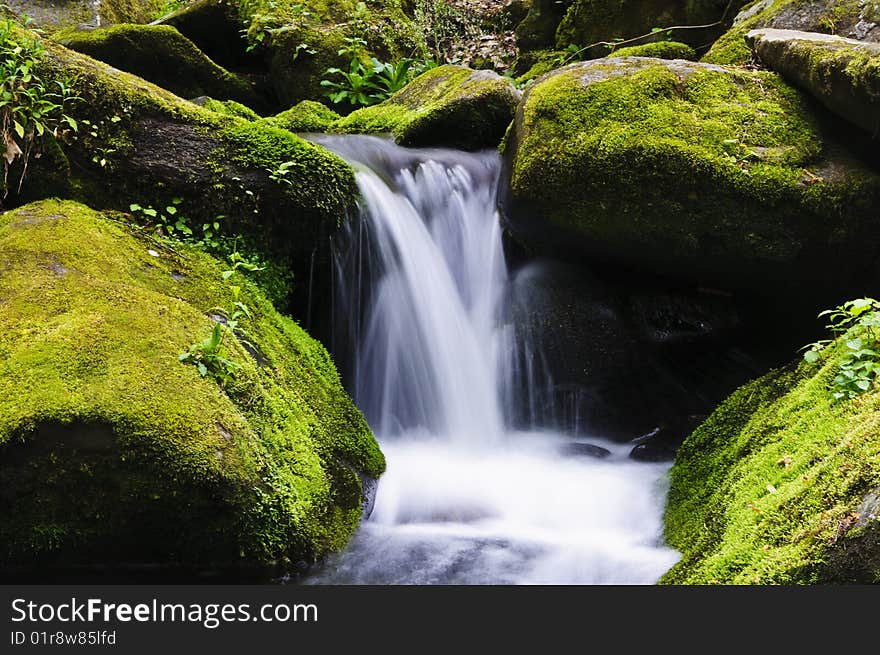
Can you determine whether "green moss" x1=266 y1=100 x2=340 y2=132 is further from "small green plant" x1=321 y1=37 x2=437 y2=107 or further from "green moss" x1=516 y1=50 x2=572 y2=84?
"green moss" x1=516 y1=50 x2=572 y2=84

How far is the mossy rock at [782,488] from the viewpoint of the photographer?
237cm

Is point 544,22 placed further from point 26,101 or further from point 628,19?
point 26,101

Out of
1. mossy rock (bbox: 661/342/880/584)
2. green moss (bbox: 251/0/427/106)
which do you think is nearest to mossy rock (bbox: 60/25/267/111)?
green moss (bbox: 251/0/427/106)

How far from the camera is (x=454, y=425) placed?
574 centimetres

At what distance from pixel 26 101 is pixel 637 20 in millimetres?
7444

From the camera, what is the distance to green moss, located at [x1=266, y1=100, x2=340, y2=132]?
7.89 m

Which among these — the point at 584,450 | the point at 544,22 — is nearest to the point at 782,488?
the point at 584,450

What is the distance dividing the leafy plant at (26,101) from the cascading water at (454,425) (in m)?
2.07

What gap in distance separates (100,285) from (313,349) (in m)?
1.58

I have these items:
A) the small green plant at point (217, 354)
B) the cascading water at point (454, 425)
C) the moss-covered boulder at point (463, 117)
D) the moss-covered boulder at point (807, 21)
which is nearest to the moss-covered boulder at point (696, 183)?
the cascading water at point (454, 425)

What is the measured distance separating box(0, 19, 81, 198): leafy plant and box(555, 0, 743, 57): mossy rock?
697 centimetres

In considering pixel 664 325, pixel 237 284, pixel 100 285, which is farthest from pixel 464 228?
pixel 100 285

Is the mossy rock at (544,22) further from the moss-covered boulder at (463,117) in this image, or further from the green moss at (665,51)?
the moss-covered boulder at (463,117)

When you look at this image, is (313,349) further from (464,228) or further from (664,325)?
(664,325)
